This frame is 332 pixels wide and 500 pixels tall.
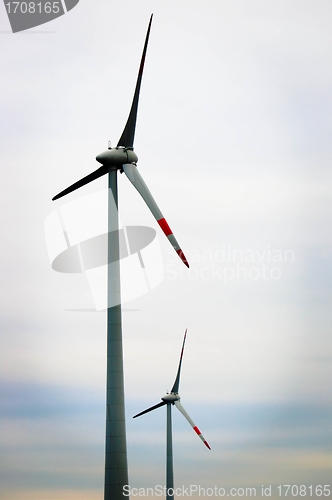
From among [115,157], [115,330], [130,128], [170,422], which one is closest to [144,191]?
[115,157]

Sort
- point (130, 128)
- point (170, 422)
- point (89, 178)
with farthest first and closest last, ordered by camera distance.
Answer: point (170, 422), point (89, 178), point (130, 128)

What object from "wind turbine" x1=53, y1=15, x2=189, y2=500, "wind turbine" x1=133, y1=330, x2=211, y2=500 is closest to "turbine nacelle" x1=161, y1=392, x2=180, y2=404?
"wind turbine" x1=133, y1=330, x2=211, y2=500

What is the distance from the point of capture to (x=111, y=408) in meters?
54.2

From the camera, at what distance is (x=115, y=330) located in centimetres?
5516

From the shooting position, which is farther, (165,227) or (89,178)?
(89,178)

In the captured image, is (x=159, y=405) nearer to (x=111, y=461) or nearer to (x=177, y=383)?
(x=177, y=383)

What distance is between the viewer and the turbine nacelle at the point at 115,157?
5922cm

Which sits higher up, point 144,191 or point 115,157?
point 115,157

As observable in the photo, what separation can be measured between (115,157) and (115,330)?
41.2 feet

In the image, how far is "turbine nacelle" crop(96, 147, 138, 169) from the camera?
5922 cm

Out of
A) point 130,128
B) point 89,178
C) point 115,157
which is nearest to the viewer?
point 115,157

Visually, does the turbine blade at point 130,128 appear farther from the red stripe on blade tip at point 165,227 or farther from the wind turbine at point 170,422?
the wind turbine at point 170,422

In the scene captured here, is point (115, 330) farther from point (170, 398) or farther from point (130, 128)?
point (170, 398)

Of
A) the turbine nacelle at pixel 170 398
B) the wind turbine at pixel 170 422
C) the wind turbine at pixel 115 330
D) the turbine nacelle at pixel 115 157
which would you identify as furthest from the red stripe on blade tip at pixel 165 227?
the turbine nacelle at pixel 170 398
